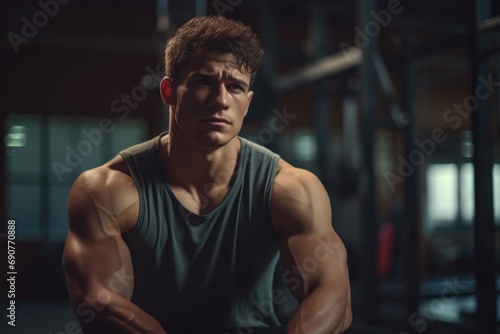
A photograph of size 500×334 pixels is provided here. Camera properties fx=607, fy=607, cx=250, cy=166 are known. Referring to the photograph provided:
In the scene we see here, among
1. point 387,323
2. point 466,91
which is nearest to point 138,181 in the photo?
point 387,323

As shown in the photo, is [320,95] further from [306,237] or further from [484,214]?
[306,237]

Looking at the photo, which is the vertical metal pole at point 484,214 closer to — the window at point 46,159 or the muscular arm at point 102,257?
the muscular arm at point 102,257

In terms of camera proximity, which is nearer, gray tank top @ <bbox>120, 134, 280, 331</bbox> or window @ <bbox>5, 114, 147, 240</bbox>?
gray tank top @ <bbox>120, 134, 280, 331</bbox>

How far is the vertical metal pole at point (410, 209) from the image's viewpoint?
3266 mm

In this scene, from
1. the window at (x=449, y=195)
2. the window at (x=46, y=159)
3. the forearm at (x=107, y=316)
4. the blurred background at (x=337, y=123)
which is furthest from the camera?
the window at (x=449, y=195)

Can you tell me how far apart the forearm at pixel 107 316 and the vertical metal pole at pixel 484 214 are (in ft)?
5.24

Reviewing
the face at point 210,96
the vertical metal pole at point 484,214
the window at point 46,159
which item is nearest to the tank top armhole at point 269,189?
the face at point 210,96

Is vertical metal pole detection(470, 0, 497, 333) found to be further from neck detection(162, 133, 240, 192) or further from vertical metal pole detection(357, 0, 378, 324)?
neck detection(162, 133, 240, 192)

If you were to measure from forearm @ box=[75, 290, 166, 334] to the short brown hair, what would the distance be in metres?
0.46

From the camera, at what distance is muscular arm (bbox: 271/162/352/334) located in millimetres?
1195

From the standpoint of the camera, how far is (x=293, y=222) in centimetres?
128

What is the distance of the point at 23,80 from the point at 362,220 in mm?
3832

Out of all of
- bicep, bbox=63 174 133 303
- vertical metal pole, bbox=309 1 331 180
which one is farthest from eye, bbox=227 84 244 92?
vertical metal pole, bbox=309 1 331 180

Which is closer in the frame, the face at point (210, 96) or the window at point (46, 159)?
the face at point (210, 96)
